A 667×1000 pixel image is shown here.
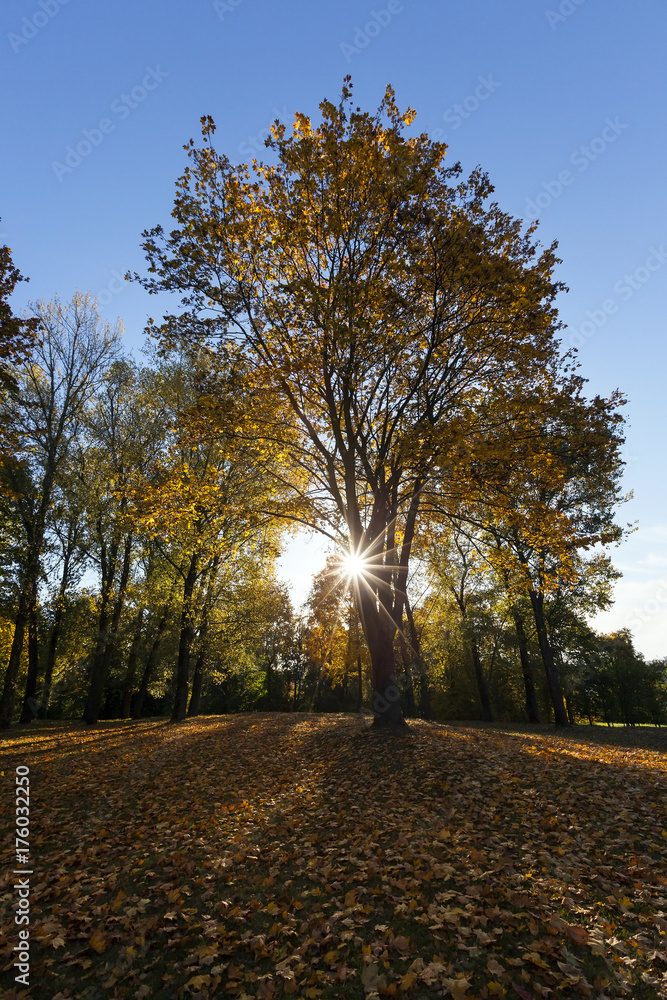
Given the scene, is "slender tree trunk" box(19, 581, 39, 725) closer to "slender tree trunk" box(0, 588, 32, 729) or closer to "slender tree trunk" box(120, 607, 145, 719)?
"slender tree trunk" box(0, 588, 32, 729)

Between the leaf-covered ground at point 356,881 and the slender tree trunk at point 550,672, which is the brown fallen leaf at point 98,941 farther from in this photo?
the slender tree trunk at point 550,672

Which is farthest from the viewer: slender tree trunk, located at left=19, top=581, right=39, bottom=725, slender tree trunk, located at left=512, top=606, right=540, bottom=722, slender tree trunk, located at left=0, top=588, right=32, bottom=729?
slender tree trunk, located at left=512, top=606, right=540, bottom=722

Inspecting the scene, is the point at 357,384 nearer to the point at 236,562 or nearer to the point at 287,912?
the point at 287,912

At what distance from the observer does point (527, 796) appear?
7.06 metres

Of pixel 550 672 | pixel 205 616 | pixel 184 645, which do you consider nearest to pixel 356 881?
pixel 184 645

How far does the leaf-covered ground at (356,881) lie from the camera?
3730 millimetres

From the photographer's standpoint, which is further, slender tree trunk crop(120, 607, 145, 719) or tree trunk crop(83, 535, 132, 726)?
slender tree trunk crop(120, 607, 145, 719)

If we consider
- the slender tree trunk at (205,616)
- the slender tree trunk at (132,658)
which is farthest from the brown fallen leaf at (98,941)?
the slender tree trunk at (132,658)

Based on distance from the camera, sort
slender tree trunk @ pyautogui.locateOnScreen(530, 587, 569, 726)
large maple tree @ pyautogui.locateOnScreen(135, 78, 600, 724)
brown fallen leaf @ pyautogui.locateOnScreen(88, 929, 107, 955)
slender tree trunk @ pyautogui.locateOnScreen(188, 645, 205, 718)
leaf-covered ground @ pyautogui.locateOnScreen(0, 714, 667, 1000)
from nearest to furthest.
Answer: leaf-covered ground @ pyautogui.locateOnScreen(0, 714, 667, 1000)
brown fallen leaf @ pyautogui.locateOnScreen(88, 929, 107, 955)
large maple tree @ pyautogui.locateOnScreen(135, 78, 600, 724)
slender tree trunk @ pyautogui.locateOnScreen(530, 587, 569, 726)
slender tree trunk @ pyautogui.locateOnScreen(188, 645, 205, 718)

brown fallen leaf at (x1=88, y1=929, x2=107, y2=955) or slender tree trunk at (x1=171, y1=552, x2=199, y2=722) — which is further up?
slender tree trunk at (x1=171, y1=552, x2=199, y2=722)

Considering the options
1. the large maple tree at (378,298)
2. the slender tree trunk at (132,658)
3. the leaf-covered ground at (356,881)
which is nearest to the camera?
the leaf-covered ground at (356,881)

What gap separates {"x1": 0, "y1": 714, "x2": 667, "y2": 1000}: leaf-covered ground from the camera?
373 cm

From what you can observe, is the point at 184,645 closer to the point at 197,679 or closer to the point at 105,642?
the point at 105,642

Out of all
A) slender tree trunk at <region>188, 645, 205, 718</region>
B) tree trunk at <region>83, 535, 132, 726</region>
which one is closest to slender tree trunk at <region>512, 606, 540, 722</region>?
slender tree trunk at <region>188, 645, 205, 718</region>
